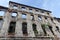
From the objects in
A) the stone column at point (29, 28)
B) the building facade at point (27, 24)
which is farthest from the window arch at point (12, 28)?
the stone column at point (29, 28)

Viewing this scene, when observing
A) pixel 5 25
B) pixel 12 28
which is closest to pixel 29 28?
pixel 12 28

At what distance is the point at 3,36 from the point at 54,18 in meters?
10.2

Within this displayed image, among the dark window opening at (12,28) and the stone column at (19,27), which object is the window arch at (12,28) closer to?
the dark window opening at (12,28)

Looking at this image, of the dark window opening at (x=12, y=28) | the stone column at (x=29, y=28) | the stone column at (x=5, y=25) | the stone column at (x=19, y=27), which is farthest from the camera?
the dark window opening at (x=12, y=28)

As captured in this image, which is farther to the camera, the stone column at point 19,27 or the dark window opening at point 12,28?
the dark window opening at point 12,28

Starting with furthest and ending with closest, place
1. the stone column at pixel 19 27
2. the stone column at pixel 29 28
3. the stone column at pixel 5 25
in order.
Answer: the stone column at pixel 29 28 → the stone column at pixel 19 27 → the stone column at pixel 5 25

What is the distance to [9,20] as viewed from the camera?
1630 cm

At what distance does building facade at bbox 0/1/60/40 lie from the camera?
14.2m

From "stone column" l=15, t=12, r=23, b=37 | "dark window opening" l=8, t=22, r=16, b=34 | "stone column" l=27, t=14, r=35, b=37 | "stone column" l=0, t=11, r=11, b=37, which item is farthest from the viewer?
"dark window opening" l=8, t=22, r=16, b=34

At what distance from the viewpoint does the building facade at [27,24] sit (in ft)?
46.8

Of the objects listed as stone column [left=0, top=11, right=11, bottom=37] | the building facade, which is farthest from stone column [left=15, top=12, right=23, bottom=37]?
stone column [left=0, top=11, right=11, bottom=37]

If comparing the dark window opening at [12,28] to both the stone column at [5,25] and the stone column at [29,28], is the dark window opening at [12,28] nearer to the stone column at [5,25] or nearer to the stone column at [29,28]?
the stone column at [5,25]

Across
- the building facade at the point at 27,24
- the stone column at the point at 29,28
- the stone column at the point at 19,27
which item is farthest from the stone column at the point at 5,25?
the stone column at the point at 29,28

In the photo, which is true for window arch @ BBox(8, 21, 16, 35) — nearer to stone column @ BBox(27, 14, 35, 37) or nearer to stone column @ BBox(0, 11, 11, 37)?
stone column @ BBox(0, 11, 11, 37)
